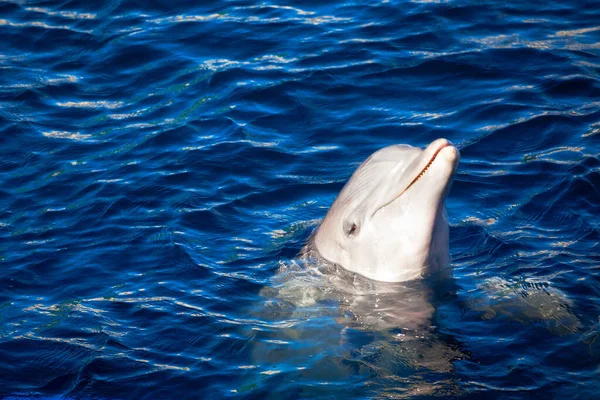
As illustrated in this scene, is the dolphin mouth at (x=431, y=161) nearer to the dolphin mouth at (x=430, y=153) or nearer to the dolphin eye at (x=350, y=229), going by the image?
the dolphin mouth at (x=430, y=153)

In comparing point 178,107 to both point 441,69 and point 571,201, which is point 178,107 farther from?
point 571,201

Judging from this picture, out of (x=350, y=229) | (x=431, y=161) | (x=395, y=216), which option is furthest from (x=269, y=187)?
A: (x=431, y=161)

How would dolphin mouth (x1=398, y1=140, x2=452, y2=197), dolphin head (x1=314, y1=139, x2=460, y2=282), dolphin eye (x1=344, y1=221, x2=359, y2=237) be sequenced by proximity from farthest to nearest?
dolphin eye (x1=344, y1=221, x2=359, y2=237) < dolphin head (x1=314, y1=139, x2=460, y2=282) < dolphin mouth (x1=398, y1=140, x2=452, y2=197)

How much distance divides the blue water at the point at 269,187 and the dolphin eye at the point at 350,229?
2.23 ft

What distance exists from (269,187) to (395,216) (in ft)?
9.00

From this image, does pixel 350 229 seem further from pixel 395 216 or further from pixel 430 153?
pixel 430 153

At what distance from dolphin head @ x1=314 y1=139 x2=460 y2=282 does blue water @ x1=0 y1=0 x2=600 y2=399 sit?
0.40 meters

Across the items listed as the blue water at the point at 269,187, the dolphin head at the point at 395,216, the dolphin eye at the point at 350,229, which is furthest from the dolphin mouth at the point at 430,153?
the blue water at the point at 269,187

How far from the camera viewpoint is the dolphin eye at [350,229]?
6.90 meters

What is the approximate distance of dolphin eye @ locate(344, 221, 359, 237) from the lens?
690cm

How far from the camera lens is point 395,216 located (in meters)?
6.55

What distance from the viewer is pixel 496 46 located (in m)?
11.4

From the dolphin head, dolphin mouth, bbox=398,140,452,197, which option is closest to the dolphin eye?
the dolphin head

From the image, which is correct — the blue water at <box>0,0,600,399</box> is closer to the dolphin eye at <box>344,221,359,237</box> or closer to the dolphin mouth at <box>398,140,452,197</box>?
the dolphin eye at <box>344,221,359,237</box>
